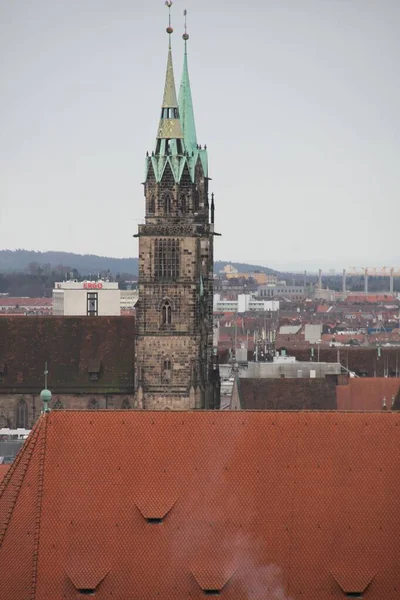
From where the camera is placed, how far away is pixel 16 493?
50250 millimetres

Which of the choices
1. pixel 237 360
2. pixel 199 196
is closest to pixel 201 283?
pixel 199 196

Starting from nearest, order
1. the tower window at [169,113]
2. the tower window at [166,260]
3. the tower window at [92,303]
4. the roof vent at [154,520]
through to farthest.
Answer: the roof vent at [154,520]
the tower window at [166,260]
the tower window at [169,113]
the tower window at [92,303]

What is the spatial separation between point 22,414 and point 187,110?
55.1 feet

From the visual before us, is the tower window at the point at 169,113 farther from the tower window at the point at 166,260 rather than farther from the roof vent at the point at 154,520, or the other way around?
the roof vent at the point at 154,520

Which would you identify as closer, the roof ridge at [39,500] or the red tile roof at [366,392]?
the roof ridge at [39,500]

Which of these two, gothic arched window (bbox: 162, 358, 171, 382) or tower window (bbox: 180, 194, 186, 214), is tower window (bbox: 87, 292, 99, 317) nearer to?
gothic arched window (bbox: 162, 358, 171, 382)

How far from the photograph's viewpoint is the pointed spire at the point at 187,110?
100812 millimetres

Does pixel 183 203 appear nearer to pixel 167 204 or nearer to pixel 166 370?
pixel 167 204

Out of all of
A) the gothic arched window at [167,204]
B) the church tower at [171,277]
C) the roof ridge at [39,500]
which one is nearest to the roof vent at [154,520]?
the roof ridge at [39,500]

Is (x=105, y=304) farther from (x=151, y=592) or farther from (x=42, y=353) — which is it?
(x=151, y=592)

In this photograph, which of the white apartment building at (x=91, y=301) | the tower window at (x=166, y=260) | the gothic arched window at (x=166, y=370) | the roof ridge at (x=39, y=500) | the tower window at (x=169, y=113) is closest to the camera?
the roof ridge at (x=39, y=500)

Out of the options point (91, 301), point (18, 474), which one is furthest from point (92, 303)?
point (18, 474)

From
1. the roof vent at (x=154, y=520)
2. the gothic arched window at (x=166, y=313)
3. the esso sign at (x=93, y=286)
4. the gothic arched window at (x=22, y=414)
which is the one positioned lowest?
the gothic arched window at (x=22, y=414)

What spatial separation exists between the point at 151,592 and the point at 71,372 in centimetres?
5347
